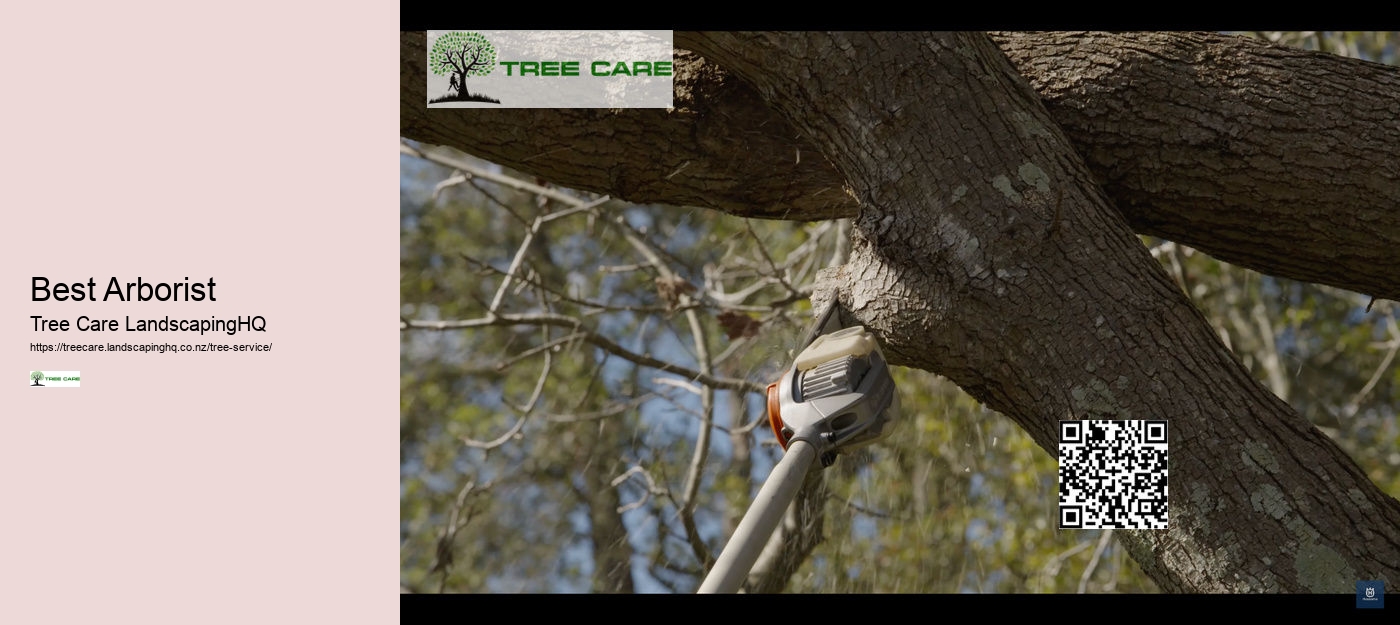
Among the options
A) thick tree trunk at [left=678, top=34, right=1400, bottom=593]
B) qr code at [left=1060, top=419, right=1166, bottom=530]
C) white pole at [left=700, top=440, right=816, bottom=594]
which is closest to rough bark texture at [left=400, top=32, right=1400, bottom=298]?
thick tree trunk at [left=678, top=34, right=1400, bottom=593]

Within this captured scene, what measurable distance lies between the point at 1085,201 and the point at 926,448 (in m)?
2.09

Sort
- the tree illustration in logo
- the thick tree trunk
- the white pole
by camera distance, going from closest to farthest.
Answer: the white pole → the thick tree trunk → the tree illustration in logo

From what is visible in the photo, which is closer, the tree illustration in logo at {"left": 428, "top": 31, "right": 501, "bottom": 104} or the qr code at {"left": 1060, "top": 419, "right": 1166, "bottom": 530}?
the qr code at {"left": 1060, "top": 419, "right": 1166, "bottom": 530}

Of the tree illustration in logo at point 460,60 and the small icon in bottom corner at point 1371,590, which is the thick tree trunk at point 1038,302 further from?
the tree illustration in logo at point 460,60

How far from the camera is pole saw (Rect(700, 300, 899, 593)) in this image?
170 centimetres

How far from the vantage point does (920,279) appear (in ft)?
6.43

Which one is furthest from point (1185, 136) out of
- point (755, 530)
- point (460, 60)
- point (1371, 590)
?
point (460, 60)

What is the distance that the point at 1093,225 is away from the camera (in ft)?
6.40

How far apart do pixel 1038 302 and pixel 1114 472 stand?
0.29 meters

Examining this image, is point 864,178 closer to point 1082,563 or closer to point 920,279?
point 920,279

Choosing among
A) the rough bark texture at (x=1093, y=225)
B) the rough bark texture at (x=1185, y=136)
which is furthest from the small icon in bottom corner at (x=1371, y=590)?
the rough bark texture at (x=1185, y=136)

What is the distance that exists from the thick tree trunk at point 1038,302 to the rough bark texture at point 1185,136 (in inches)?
6.9

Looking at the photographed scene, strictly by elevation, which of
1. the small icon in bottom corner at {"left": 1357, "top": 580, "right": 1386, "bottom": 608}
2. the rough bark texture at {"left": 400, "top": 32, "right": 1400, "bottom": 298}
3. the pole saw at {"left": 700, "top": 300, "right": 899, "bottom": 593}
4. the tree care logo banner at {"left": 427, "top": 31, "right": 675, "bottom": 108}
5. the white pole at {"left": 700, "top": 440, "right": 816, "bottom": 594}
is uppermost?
the tree care logo banner at {"left": 427, "top": 31, "right": 675, "bottom": 108}

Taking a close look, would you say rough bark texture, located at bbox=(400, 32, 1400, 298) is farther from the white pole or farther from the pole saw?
the white pole
